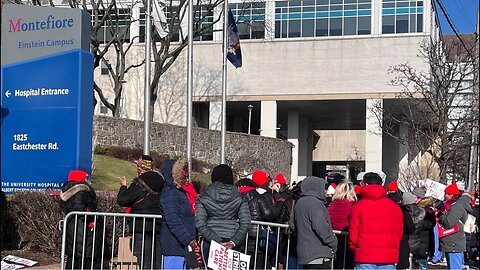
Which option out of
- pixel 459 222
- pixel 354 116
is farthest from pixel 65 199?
pixel 354 116

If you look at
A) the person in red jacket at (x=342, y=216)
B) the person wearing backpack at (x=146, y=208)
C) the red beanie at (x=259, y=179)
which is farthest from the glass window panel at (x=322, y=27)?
the person wearing backpack at (x=146, y=208)

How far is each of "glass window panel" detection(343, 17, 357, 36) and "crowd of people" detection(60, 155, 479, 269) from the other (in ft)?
123

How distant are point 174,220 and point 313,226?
1.68m

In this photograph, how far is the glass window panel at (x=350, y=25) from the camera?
48859 mm

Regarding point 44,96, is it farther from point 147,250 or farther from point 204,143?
point 204,143

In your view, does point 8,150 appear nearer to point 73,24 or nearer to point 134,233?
point 73,24

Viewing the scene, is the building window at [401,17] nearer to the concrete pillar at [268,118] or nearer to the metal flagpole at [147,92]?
the concrete pillar at [268,118]

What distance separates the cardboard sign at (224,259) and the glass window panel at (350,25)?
4192cm

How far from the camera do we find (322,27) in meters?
49.5

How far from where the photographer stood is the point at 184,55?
50.4 m

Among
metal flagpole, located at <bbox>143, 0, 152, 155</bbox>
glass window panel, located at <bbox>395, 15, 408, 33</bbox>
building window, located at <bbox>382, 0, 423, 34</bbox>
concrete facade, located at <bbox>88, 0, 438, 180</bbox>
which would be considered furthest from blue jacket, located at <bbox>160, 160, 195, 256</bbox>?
glass window panel, located at <bbox>395, 15, 408, 33</bbox>

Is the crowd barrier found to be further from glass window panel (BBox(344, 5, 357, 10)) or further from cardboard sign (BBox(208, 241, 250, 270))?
glass window panel (BBox(344, 5, 357, 10))

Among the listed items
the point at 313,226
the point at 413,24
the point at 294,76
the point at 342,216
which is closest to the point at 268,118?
the point at 294,76

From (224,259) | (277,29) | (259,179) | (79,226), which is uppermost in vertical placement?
(277,29)
